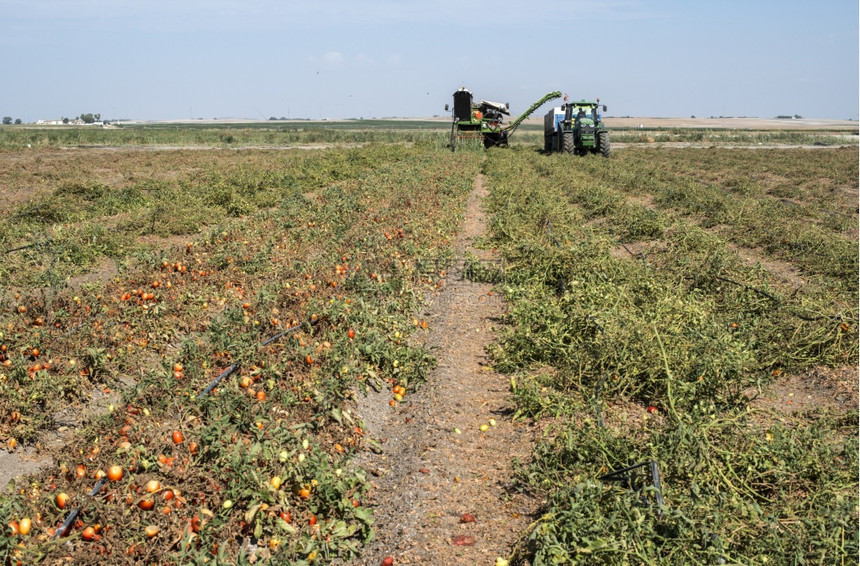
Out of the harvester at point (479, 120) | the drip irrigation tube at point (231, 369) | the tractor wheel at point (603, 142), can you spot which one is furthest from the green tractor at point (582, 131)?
the drip irrigation tube at point (231, 369)

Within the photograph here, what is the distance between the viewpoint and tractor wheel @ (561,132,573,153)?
31.2 m

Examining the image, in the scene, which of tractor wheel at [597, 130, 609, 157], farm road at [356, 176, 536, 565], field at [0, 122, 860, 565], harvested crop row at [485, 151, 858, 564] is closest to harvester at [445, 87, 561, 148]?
tractor wheel at [597, 130, 609, 157]

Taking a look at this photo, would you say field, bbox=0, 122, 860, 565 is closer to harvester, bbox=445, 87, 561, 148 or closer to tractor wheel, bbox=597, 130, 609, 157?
tractor wheel, bbox=597, 130, 609, 157

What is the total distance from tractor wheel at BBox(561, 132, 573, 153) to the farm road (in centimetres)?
2524

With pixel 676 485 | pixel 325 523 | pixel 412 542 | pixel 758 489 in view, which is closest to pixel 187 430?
pixel 325 523

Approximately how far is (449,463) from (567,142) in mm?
28109

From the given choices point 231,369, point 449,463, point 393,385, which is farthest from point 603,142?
point 449,463

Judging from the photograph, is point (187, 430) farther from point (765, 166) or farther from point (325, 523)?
point (765, 166)

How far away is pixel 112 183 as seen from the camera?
21.5 m

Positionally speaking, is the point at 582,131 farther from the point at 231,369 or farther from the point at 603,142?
the point at 231,369

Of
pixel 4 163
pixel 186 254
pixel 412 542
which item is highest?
pixel 4 163

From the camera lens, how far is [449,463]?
16.9 ft

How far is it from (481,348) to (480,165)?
2184cm

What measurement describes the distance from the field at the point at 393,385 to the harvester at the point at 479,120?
23.5 metres
